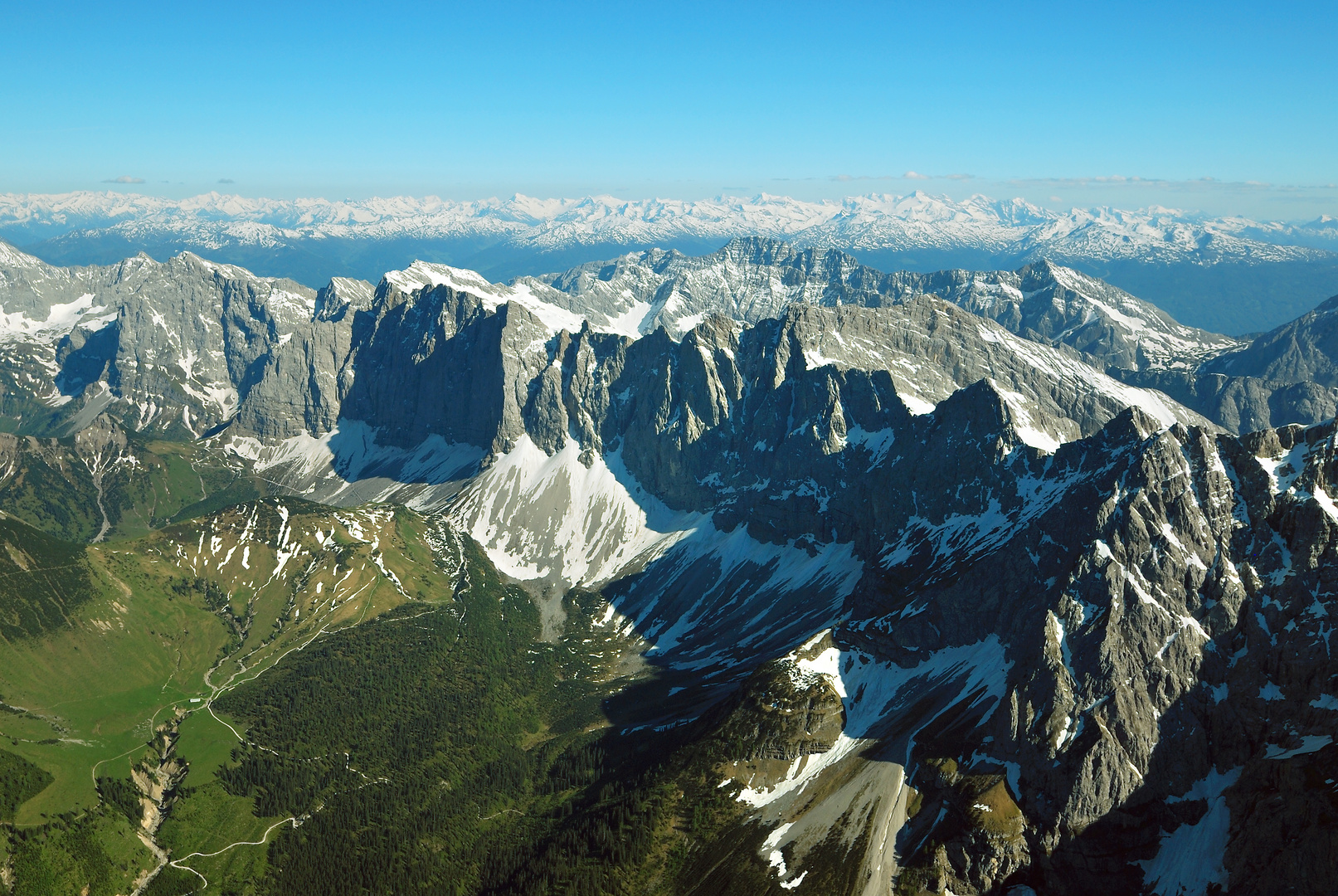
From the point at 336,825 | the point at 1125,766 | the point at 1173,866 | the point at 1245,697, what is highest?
the point at 1245,697

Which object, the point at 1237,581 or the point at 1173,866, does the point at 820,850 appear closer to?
the point at 1173,866

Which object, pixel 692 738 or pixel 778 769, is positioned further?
pixel 692 738

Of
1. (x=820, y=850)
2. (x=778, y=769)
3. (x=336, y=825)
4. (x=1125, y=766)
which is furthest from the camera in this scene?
(x=336, y=825)

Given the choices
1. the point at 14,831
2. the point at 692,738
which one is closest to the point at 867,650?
the point at 692,738

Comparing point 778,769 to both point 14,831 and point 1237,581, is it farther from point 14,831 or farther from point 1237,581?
point 14,831

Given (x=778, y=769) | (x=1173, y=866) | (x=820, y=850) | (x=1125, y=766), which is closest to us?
(x=1173, y=866)

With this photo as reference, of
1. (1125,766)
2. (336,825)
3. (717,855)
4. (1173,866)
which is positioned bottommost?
(336,825)

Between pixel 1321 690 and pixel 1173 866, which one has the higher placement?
Answer: pixel 1321 690

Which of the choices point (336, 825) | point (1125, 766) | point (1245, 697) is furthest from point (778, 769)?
point (336, 825)

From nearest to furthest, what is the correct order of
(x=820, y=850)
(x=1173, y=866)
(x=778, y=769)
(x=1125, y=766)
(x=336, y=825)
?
(x=1173, y=866), (x=1125, y=766), (x=820, y=850), (x=778, y=769), (x=336, y=825)
